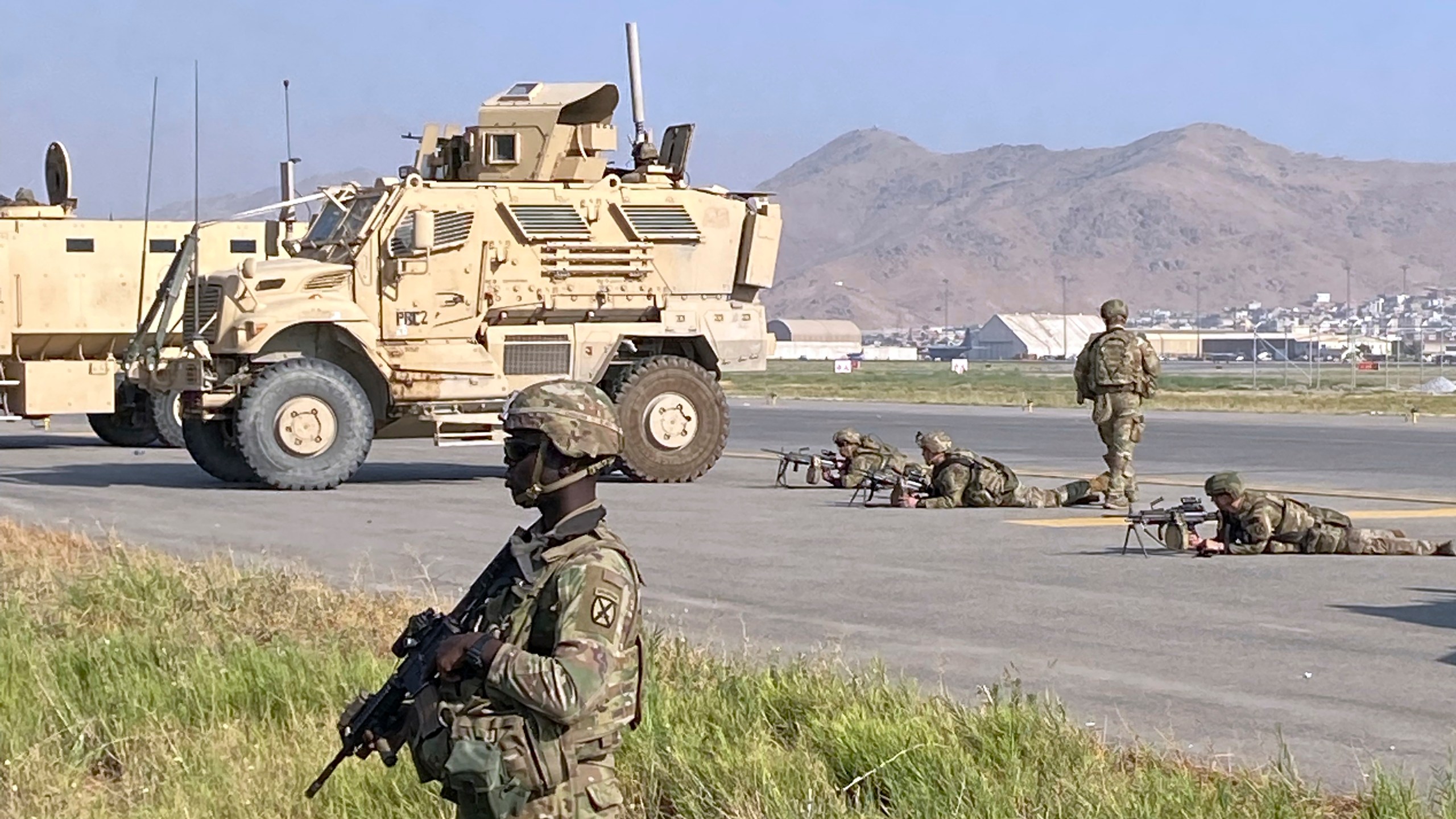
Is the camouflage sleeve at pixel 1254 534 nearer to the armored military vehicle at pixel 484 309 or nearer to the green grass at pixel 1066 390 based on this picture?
the armored military vehicle at pixel 484 309

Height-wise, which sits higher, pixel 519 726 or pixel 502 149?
pixel 502 149

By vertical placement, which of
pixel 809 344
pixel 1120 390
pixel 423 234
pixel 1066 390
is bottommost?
pixel 1066 390

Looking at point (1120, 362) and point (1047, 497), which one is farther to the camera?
point (1047, 497)

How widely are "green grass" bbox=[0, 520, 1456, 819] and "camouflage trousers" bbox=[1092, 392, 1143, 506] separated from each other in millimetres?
8782

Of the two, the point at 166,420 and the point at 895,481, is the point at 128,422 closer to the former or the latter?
the point at 166,420

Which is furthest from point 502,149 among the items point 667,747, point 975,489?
point 667,747

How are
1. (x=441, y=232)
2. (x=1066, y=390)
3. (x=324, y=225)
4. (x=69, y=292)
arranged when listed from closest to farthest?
1. (x=441, y=232)
2. (x=324, y=225)
3. (x=69, y=292)
4. (x=1066, y=390)

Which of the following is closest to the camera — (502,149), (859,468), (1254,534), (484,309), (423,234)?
(1254,534)

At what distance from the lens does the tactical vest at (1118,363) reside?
1756 cm

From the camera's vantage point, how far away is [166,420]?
2670cm

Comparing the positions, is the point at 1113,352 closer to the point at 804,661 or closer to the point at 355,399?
the point at 355,399

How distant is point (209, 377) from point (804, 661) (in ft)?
38.1

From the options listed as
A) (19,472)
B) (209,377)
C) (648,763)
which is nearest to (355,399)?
(209,377)

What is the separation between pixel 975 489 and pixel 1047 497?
62 cm
